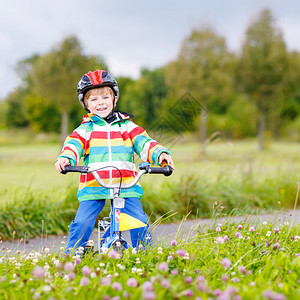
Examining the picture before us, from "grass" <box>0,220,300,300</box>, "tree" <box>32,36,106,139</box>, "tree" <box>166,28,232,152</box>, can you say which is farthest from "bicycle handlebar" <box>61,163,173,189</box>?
"tree" <box>166,28,232,152</box>

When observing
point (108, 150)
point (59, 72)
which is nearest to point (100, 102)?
point (108, 150)

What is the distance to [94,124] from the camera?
10.3ft

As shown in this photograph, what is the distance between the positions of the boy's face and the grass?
3.79 feet

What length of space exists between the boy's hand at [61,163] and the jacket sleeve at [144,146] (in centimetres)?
62

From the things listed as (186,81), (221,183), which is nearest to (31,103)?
(186,81)

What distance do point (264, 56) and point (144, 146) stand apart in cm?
1639

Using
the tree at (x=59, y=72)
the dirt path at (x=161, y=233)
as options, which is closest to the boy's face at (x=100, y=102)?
the dirt path at (x=161, y=233)

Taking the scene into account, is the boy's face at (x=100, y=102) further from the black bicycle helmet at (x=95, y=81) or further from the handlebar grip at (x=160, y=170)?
the handlebar grip at (x=160, y=170)

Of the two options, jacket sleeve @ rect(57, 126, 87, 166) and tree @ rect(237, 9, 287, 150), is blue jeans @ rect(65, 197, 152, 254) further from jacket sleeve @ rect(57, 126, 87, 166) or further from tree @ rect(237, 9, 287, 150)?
tree @ rect(237, 9, 287, 150)

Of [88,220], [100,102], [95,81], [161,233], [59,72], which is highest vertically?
[59,72]

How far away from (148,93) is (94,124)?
52.5 feet

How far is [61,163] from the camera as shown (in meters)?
2.72

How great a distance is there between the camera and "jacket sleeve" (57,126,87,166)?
2.84 metres

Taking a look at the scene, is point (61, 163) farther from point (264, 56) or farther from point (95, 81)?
point (264, 56)
